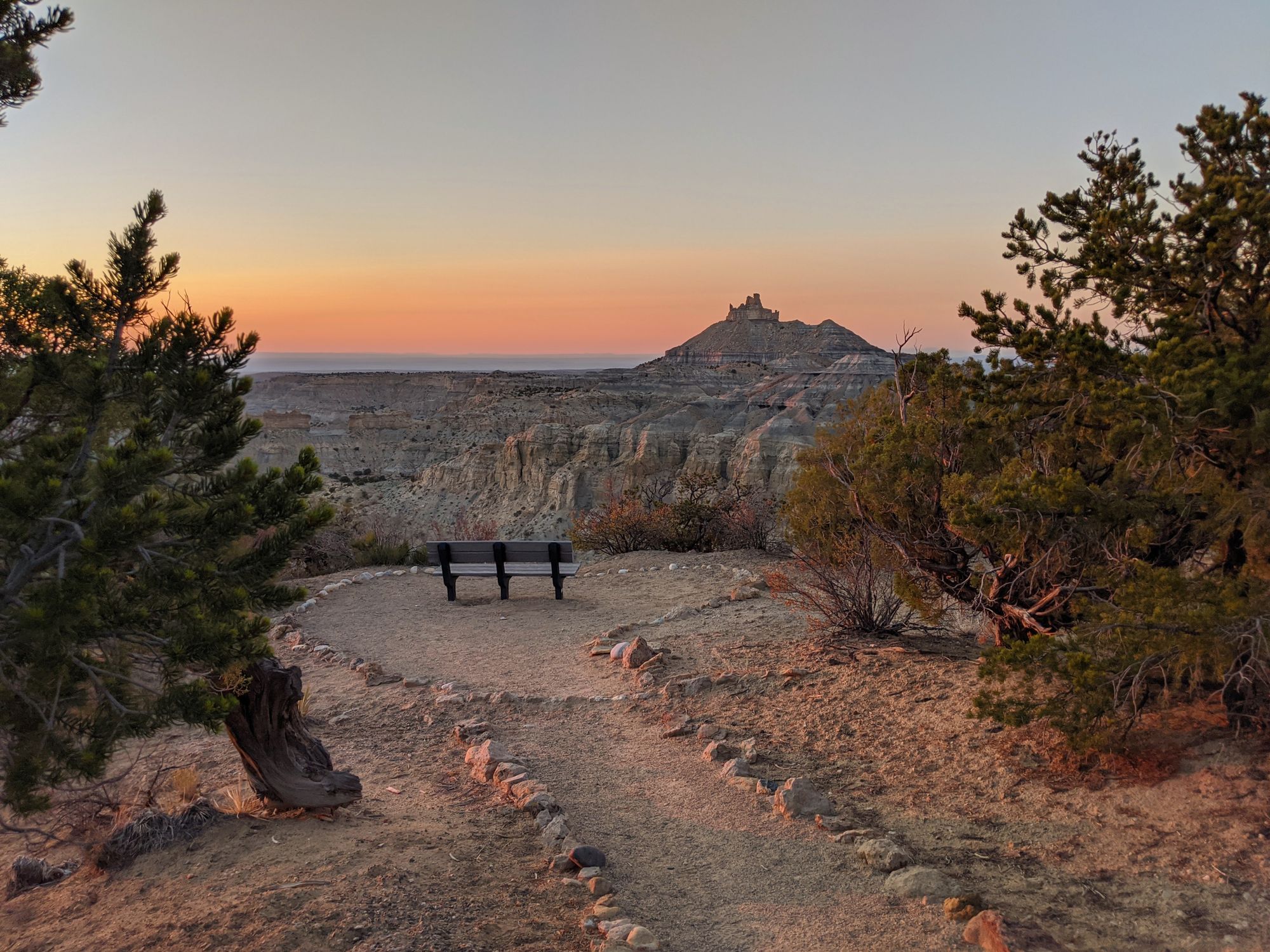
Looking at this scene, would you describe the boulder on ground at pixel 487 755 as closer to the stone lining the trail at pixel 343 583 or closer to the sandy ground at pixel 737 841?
the sandy ground at pixel 737 841

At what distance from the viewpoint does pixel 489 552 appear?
35.9 feet

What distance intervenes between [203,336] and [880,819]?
4056 mm

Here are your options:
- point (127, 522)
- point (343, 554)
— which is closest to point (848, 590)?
point (127, 522)

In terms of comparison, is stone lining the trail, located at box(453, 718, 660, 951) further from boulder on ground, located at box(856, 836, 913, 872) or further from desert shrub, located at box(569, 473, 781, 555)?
desert shrub, located at box(569, 473, 781, 555)

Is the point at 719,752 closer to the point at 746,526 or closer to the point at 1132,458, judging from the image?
the point at 1132,458

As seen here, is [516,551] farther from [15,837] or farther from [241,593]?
[241,593]

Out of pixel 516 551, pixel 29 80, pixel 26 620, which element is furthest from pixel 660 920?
pixel 516 551

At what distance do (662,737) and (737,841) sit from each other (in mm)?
1624

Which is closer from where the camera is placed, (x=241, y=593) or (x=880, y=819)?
(x=241, y=593)

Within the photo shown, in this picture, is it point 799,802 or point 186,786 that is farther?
point 186,786

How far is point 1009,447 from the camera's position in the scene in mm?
6211

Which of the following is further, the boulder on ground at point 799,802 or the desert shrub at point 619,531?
the desert shrub at point 619,531

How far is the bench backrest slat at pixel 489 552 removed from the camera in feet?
35.8

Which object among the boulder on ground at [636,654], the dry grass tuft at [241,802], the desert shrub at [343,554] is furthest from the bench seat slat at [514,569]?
the dry grass tuft at [241,802]
